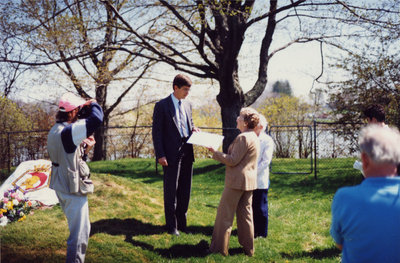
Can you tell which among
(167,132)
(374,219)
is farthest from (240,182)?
(374,219)

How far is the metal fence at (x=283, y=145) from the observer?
11.9 metres

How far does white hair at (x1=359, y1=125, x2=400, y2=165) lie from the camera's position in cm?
193

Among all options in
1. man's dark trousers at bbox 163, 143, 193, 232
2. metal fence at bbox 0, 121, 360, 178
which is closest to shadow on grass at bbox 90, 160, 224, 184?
metal fence at bbox 0, 121, 360, 178

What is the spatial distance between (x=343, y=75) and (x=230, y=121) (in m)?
4.38

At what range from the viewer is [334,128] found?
11.9m

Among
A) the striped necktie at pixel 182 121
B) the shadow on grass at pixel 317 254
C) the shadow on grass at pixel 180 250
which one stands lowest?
the shadow on grass at pixel 317 254

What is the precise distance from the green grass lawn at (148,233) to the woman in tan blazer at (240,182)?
0.25 m

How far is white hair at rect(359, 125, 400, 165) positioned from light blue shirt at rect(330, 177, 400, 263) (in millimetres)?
114

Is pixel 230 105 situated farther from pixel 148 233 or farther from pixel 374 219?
pixel 374 219

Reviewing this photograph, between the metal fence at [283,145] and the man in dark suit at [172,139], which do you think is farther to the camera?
the metal fence at [283,145]

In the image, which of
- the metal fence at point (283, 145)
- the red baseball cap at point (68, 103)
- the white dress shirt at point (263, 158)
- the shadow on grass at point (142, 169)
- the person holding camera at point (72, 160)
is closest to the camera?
the person holding camera at point (72, 160)

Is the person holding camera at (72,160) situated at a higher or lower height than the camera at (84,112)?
lower

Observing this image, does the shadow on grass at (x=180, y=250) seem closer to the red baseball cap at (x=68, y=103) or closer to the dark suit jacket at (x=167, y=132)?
the dark suit jacket at (x=167, y=132)

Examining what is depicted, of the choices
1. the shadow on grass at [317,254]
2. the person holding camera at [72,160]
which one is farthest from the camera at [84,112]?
the shadow on grass at [317,254]
